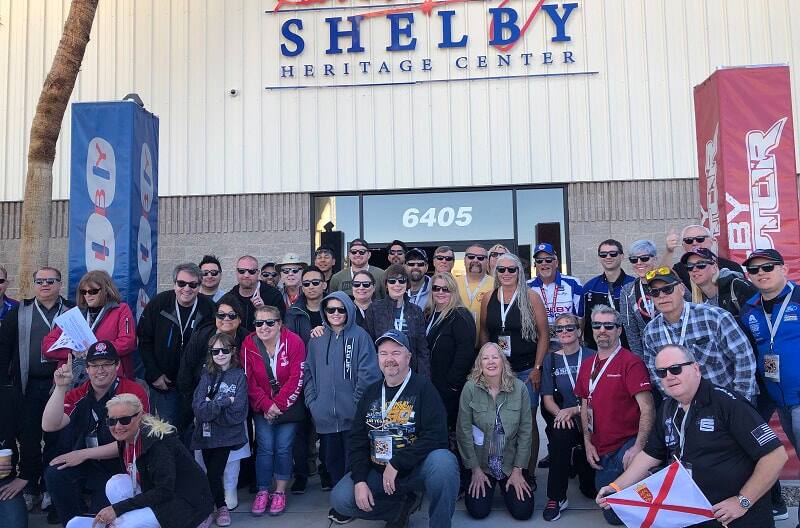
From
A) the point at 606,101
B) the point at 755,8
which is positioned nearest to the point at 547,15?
the point at 606,101

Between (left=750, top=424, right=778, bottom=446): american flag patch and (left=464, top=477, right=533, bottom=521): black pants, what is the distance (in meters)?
1.86

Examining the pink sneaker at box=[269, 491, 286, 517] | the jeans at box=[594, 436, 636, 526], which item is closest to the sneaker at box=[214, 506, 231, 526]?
the pink sneaker at box=[269, 491, 286, 517]

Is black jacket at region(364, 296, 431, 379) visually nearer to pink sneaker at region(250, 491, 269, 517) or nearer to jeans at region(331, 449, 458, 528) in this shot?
jeans at region(331, 449, 458, 528)

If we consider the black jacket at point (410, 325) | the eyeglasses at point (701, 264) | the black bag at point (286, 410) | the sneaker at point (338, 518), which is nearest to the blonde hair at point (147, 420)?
the black bag at point (286, 410)

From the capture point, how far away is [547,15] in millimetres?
10062

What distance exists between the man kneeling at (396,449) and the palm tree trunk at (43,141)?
195 inches

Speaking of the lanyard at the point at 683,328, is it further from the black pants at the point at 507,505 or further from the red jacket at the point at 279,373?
the red jacket at the point at 279,373

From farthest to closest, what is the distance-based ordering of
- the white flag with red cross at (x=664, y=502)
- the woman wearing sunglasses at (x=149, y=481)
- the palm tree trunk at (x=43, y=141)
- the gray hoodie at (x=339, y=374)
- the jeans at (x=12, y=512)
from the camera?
the palm tree trunk at (x=43, y=141), the gray hoodie at (x=339, y=374), the jeans at (x=12, y=512), the woman wearing sunglasses at (x=149, y=481), the white flag with red cross at (x=664, y=502)

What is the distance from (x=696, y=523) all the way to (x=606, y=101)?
25.3ft

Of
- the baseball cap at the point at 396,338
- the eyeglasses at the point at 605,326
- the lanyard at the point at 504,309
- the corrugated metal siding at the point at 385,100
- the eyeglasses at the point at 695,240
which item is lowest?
the baseball cap at the point at 396,338

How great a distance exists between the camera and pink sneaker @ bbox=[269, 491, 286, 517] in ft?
16.4

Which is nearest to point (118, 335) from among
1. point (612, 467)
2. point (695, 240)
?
point (612, 467)

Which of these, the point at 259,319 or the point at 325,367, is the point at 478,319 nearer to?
the point at 325,367

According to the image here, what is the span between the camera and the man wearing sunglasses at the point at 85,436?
4539 mm
